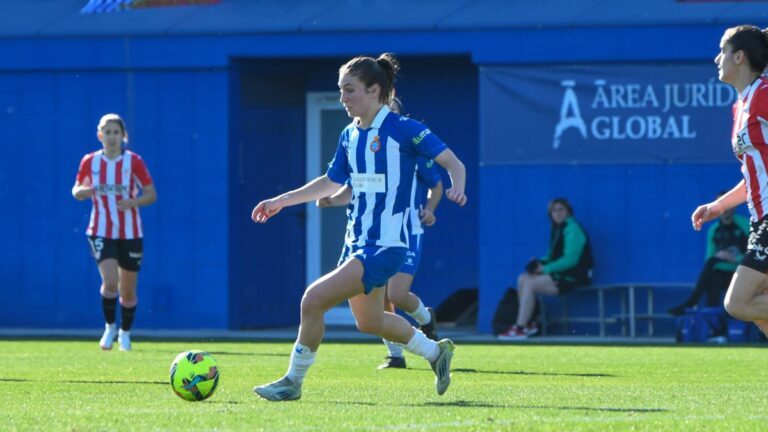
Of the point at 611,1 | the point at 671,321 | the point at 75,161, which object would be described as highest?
the point at 611,1

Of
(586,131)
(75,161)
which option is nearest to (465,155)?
(586,131)

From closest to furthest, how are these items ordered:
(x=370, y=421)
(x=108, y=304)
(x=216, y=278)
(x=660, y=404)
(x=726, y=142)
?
(x=370, y=421) < (x=660, y=404) < (x=108, y=304) < (x=726, y=142) < (x=216, y=278)

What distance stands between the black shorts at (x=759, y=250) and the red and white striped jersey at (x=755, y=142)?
0.08 metres

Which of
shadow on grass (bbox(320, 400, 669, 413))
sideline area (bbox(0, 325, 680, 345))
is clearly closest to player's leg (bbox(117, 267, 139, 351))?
sideline area (bbox(0, 325, 680, 345))

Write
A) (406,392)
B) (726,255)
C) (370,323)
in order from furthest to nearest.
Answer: (726,255)
(406,392)
(370,323)

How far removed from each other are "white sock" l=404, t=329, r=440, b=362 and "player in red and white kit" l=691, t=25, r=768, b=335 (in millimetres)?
1689

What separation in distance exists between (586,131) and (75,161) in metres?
6.37

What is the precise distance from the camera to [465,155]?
20.5 meters

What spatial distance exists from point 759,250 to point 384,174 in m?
2.00

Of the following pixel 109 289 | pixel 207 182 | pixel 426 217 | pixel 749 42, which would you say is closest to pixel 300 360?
pixel 749 42

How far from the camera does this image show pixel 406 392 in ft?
30.5

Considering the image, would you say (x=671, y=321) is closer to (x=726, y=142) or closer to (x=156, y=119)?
(x=726, y=142)

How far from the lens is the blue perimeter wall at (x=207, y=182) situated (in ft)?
61.3

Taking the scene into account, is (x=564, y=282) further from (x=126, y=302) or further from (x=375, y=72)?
(x=375, y=72)
